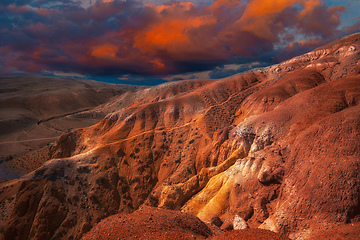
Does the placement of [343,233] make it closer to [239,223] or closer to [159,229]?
[239,223]

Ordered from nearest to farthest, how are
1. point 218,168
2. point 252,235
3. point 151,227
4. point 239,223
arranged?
point 252,235, point 151,227, point 239,223, point 218,168

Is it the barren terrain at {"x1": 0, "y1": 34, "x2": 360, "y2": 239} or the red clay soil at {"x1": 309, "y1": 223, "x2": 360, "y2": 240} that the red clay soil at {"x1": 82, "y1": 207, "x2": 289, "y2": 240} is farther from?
the red clay soil at {"x1": 309, "y1": 223, "x2": 360, "y2": 240}

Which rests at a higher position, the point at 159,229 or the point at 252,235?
the point at 252,235

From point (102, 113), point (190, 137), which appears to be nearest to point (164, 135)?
point (190, 137)

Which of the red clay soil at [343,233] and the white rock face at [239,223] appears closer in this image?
the red clay soil at [343,233]

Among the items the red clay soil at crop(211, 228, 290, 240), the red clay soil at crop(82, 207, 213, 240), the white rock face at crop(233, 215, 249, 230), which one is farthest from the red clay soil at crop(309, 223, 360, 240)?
the red clay soil at crop(82, 207, 213, 240)

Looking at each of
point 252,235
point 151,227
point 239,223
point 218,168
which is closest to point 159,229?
point 151,227

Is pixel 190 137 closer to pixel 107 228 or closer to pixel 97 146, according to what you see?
pixel 97 146

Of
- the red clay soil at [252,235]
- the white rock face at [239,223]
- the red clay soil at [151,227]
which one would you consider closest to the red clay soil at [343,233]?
the red clay soil at [252,235]

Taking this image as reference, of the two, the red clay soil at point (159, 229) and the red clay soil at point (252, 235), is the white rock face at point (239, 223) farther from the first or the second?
the red clay soil at point (252, 235)
